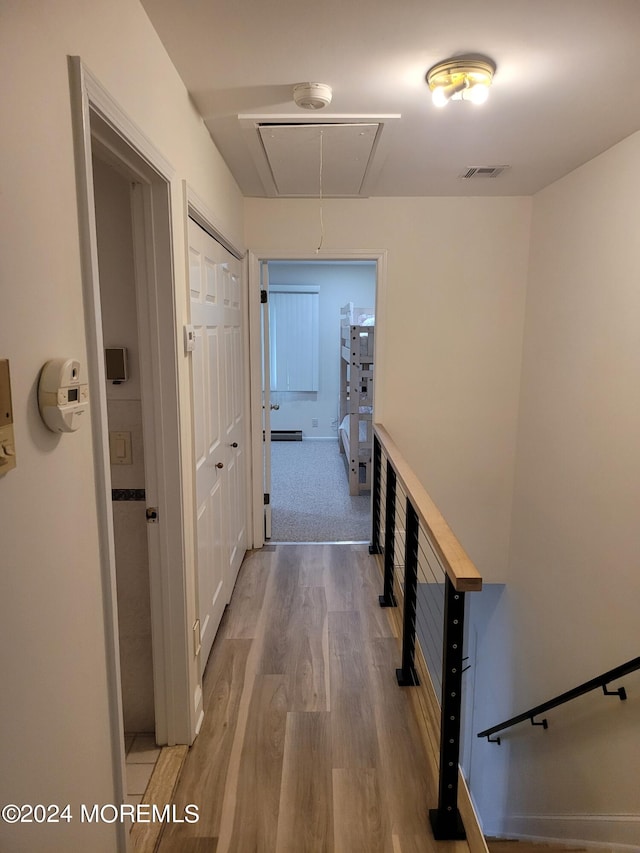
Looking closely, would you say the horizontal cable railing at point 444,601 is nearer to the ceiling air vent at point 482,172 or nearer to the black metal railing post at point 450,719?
the black metal railing post at point 450,719

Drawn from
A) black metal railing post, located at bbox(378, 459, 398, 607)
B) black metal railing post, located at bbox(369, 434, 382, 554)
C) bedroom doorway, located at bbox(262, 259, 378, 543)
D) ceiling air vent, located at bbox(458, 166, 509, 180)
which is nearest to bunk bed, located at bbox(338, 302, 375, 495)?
bedroom doorway, located at bbox(262, 259, 378, 543)

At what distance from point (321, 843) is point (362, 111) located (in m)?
2.59

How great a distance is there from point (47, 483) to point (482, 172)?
2.83 meters

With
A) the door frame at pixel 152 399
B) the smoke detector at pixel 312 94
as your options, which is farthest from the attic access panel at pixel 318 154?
the door frame at pixel 152 399

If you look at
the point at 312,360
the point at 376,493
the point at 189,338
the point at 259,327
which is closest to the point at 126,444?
the point at 189,338

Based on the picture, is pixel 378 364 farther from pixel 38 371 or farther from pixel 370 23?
pixel 38 371

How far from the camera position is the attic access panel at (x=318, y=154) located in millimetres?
2262

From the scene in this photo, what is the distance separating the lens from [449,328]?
11.7ft

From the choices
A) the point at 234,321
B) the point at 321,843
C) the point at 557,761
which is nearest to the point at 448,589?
the point at 321,843

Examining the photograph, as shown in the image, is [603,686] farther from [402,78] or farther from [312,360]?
[312,360]

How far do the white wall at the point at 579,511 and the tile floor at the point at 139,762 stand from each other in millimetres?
2064

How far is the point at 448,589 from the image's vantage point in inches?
60.5

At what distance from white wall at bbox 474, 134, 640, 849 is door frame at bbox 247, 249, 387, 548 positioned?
38.3 inches

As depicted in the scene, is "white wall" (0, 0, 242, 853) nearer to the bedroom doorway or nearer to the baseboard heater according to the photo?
the bedroom doorway
